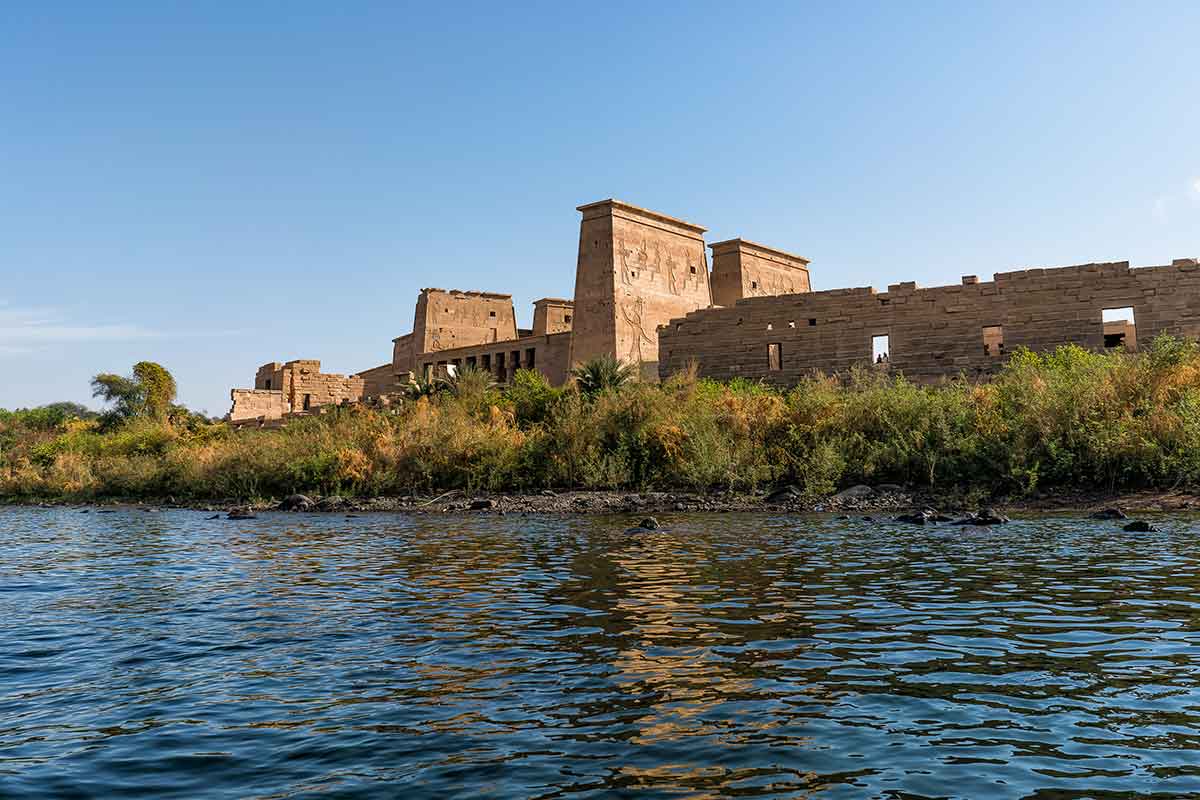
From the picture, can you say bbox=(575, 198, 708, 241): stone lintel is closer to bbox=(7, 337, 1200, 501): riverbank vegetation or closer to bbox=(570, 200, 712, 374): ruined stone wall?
bbox=(570, 200, 712, 374): ruined stone wall

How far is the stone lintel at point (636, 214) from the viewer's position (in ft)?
102

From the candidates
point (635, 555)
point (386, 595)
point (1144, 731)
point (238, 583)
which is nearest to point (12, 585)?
point (238, 583)

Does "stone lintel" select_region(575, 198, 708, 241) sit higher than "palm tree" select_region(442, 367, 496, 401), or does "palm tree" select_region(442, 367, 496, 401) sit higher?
"stone lintel" select_region(575, 198, 708, 241)

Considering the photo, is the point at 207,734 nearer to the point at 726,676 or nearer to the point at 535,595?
the point at 726,676

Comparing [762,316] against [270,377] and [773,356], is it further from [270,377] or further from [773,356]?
[270,377]

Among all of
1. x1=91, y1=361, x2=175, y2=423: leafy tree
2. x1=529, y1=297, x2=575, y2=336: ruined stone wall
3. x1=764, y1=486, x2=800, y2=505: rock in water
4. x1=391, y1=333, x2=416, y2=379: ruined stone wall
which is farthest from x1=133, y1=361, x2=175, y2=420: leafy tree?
x1=764, y1=486, x2=800, y2=505: rock in water

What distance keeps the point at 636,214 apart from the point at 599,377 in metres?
9.48

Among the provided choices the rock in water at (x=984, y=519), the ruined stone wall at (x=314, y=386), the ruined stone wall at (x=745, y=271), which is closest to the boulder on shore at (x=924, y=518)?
the rock in water at (x=984, y=519)

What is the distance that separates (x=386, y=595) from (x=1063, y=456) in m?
12.6

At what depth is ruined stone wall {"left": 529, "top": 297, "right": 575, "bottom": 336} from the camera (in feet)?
136

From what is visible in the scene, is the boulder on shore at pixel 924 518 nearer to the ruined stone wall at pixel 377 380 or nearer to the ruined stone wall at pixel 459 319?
the ruined stone wall at pixel 459 319

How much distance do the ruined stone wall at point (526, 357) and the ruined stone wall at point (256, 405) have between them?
9.67 metres

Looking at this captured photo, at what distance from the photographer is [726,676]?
5.18 m

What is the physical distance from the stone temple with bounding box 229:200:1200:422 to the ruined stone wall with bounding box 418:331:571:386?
5 centimetres
